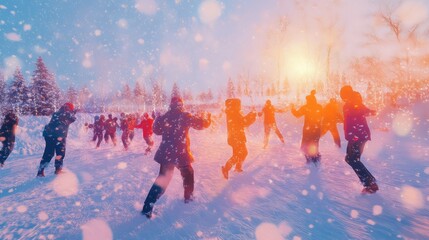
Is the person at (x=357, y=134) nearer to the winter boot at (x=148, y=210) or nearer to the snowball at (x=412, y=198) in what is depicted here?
the snowball at (x=412, y=198)

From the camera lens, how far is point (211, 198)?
5.15 meters

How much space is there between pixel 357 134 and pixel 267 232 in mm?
2783

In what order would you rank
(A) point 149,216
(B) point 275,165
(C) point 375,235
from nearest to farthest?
(C) point 375,235 → (A) point 149,216 → (B) point 275,165

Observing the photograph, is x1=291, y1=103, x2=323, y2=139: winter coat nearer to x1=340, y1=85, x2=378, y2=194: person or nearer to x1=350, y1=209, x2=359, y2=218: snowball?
x1=340, y1=85, x2=378, y2=194: person

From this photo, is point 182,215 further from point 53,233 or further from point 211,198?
point 53,233

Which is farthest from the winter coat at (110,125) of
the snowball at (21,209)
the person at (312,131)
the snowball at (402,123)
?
the snowball at (402,123)

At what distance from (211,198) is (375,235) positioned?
2674 millimetres

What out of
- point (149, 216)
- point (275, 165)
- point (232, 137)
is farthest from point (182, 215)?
point (275, 165)

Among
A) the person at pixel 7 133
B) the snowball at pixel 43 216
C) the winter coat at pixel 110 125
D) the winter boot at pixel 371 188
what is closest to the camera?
the snowball at pixel 43 216

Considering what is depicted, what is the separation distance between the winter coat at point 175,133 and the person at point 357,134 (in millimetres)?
2800

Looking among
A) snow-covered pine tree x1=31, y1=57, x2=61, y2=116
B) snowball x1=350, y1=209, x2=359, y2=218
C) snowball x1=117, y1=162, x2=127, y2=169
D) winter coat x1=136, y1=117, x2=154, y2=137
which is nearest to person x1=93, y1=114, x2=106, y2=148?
winter coat x1=136, y1=117, x2=154, y2=137

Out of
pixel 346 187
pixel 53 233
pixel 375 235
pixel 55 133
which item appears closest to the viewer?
pixel 375 235

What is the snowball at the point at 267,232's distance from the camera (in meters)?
3.49

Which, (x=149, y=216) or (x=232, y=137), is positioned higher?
(x=232, y=137)
